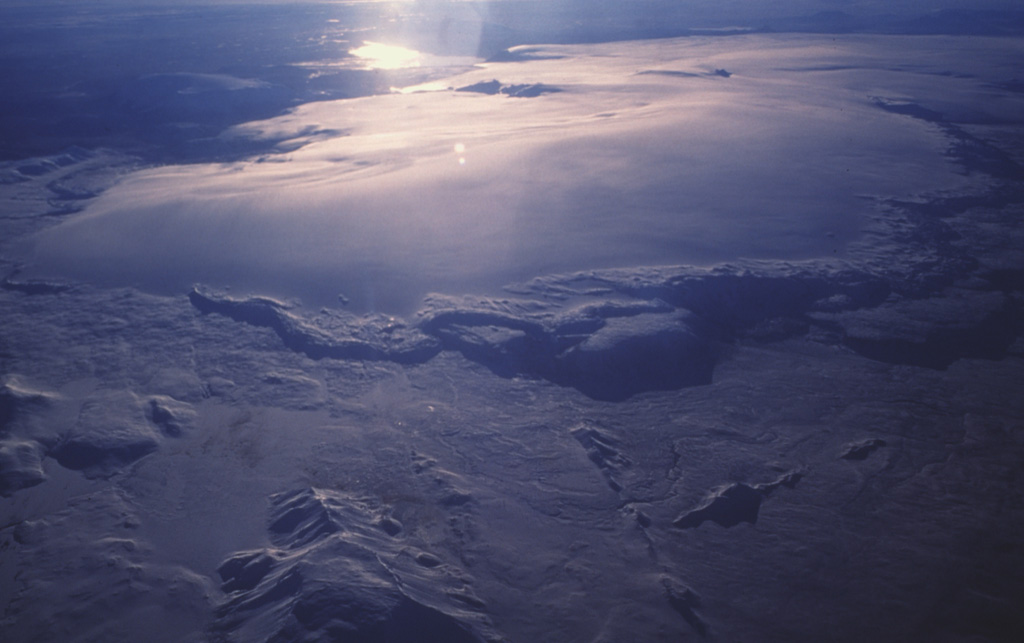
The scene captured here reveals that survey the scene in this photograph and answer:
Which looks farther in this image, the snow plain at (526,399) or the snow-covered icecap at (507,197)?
the snow-covered icecap at (507,197)

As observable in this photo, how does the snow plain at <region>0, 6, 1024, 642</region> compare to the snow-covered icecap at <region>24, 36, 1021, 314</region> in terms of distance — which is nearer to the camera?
the snow plain at <region>0, 6, 1024, 642</region>

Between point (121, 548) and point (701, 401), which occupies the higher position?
point (701, 401)

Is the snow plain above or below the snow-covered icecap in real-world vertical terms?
below

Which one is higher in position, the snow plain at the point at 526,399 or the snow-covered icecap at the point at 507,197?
the snow-covered icecap at the point at 507,197

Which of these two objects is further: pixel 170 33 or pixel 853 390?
pixel 170 33

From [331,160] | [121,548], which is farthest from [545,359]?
[331,160]

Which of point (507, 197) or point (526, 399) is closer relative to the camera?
point (526, 399)

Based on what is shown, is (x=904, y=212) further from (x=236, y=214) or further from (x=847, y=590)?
(x=236, y=214)

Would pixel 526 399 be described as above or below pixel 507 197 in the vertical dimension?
below
